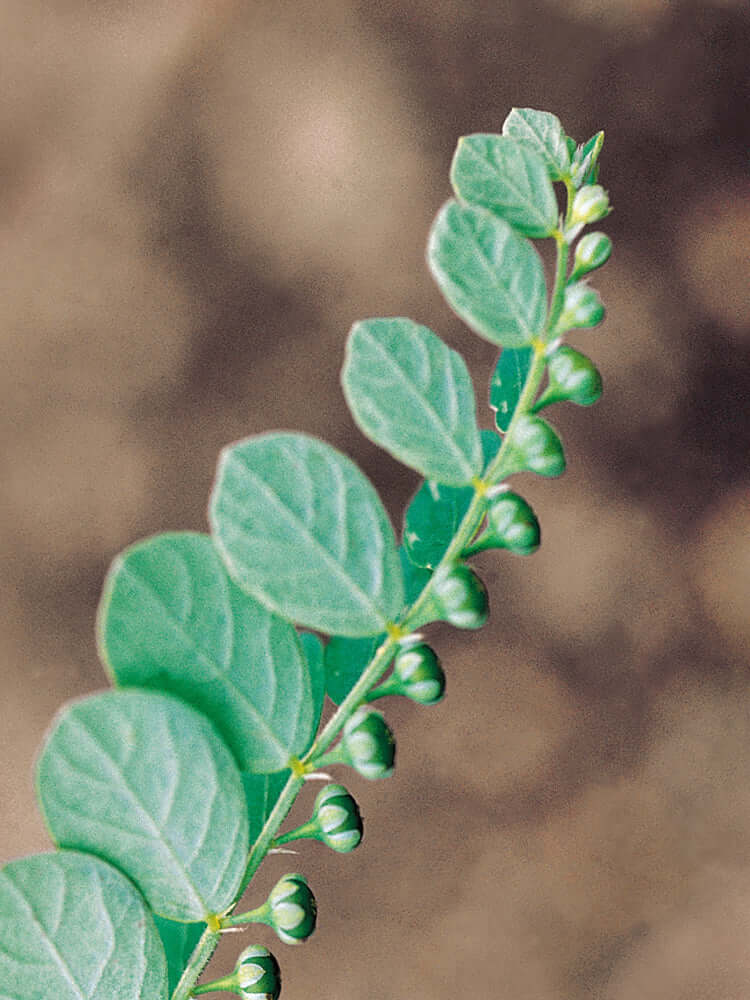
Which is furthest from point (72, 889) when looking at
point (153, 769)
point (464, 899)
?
point (464, 899)

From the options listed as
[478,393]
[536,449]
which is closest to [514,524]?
[536,449]

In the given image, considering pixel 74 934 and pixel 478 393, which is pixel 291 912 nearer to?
pixel 74 934

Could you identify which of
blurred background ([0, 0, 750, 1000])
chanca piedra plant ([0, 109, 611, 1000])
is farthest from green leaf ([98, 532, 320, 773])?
blurred background ([0, 0, 750, 1000])

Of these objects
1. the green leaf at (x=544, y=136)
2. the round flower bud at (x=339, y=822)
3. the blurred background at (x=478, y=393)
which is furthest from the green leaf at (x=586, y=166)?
the blurred background at (x=478, y=393)

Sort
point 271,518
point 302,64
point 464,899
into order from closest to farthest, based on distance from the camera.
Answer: point 271,518
point 464,899
point 302,64

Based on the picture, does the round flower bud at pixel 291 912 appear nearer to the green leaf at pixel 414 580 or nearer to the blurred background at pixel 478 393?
the green leaf at pixel 414 580

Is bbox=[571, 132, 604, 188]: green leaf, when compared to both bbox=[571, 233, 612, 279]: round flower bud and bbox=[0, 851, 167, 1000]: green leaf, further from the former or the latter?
bbox=[0, 851, 167, 1000]: green leaf

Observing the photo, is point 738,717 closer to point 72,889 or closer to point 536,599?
point 536,599
